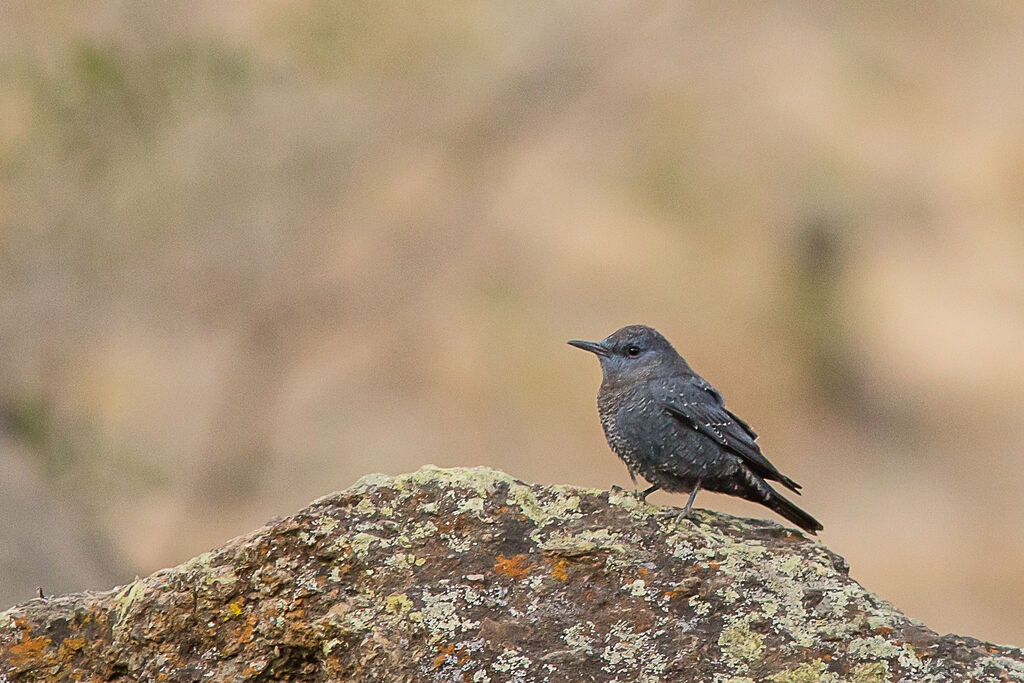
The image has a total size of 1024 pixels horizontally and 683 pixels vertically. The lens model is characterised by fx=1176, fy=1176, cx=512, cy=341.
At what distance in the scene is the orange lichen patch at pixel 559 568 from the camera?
3.49 meters

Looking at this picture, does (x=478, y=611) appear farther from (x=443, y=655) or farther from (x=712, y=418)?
(x=712, y=418)

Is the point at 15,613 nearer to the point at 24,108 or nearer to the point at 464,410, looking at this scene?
the point at 24,108

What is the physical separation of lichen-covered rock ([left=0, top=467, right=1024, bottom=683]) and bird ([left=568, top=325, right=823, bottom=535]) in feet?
3.00

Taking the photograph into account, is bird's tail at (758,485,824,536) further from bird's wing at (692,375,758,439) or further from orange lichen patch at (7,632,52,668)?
orange lichen patch at (7,632,52,668)

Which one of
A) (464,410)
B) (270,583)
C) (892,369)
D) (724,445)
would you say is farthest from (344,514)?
(892,369)

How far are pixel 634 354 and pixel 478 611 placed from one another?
6.37ft

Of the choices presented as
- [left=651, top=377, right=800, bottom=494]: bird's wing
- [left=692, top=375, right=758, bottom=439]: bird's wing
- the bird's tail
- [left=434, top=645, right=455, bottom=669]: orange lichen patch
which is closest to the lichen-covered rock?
[left=434, top=645, right=455, bottom=669]: orange lichen patch

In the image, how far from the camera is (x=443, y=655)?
3264mm

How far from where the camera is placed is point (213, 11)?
42.5ft

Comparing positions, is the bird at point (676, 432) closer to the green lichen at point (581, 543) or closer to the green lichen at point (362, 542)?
the green lichen at point (581, 543)

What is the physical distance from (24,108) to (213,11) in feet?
7.77

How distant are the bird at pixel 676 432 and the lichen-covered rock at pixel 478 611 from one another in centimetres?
91

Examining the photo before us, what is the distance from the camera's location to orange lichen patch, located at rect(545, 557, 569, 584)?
137 inches

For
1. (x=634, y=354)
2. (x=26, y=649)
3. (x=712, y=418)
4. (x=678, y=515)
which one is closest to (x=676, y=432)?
(x=712, y=418)
